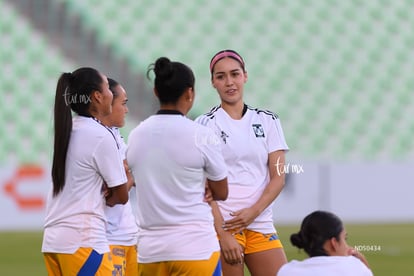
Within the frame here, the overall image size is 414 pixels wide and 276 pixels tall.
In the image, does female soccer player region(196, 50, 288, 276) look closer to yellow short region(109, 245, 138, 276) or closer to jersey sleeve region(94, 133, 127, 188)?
yellow short region(109, 245, 138, 276)

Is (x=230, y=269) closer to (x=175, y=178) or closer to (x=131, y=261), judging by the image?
(x=131, y=261)

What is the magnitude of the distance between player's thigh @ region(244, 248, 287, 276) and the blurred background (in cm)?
1134

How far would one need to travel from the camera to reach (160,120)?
4.25 m

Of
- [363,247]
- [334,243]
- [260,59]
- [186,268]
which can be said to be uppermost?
[260,59]

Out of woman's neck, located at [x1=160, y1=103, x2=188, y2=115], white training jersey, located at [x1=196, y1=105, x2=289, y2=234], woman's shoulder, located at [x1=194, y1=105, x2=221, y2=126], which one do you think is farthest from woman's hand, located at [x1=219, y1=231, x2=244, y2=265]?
woman's neck, located at [x1=160, y1=103, x2=188, y2=115]

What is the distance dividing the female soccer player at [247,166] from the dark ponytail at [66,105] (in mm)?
763

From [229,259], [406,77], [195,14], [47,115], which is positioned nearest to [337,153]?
[406,77]

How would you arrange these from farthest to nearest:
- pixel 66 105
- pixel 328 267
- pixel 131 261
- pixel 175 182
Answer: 1. pixel 131 261
2. pixel 66 105
3. pixel 175 182
4. pixel 328 267

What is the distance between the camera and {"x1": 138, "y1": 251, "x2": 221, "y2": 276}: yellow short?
13.8ft

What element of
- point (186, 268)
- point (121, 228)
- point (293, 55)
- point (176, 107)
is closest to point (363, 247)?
point (121, 228)

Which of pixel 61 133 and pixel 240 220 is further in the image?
pixel 240 220

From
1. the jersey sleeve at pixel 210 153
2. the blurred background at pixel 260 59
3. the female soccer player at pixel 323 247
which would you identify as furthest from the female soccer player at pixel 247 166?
the blurred background at pixel 260 59

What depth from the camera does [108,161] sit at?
4.33m

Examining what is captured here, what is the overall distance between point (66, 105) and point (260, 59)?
1505cm
